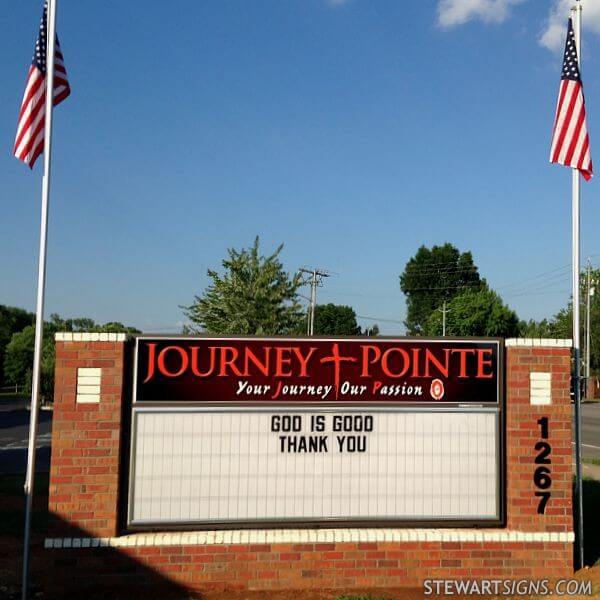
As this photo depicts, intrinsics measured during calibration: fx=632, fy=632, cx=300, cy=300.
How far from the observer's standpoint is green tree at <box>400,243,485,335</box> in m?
102

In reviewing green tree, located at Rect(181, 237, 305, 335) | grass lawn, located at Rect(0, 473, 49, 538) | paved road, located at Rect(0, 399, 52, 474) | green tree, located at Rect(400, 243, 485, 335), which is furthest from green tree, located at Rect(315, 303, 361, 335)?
grass lawn, located at Rect(0, 473, 49, 538)

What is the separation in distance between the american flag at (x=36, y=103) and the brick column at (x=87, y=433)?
2.76 m

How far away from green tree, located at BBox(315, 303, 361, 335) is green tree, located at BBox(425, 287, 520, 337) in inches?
945

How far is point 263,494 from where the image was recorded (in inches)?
352

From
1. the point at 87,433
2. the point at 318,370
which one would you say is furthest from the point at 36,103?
the point at 318,370

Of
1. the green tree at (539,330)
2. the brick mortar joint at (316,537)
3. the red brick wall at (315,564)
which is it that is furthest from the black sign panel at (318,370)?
the green tree at (539,330)

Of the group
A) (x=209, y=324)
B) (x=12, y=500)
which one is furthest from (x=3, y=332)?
(x=12, y=500)

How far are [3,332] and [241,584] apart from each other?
275ft

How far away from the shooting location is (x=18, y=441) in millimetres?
29578

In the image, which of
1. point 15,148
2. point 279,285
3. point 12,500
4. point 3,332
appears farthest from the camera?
point 3,332

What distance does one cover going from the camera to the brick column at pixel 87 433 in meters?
8.52

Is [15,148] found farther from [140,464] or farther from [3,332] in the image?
[3,332]

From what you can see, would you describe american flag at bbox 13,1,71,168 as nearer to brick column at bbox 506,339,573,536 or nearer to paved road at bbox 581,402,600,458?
brick column at bbox 506,339,573,536

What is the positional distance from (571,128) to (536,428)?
187 inches
